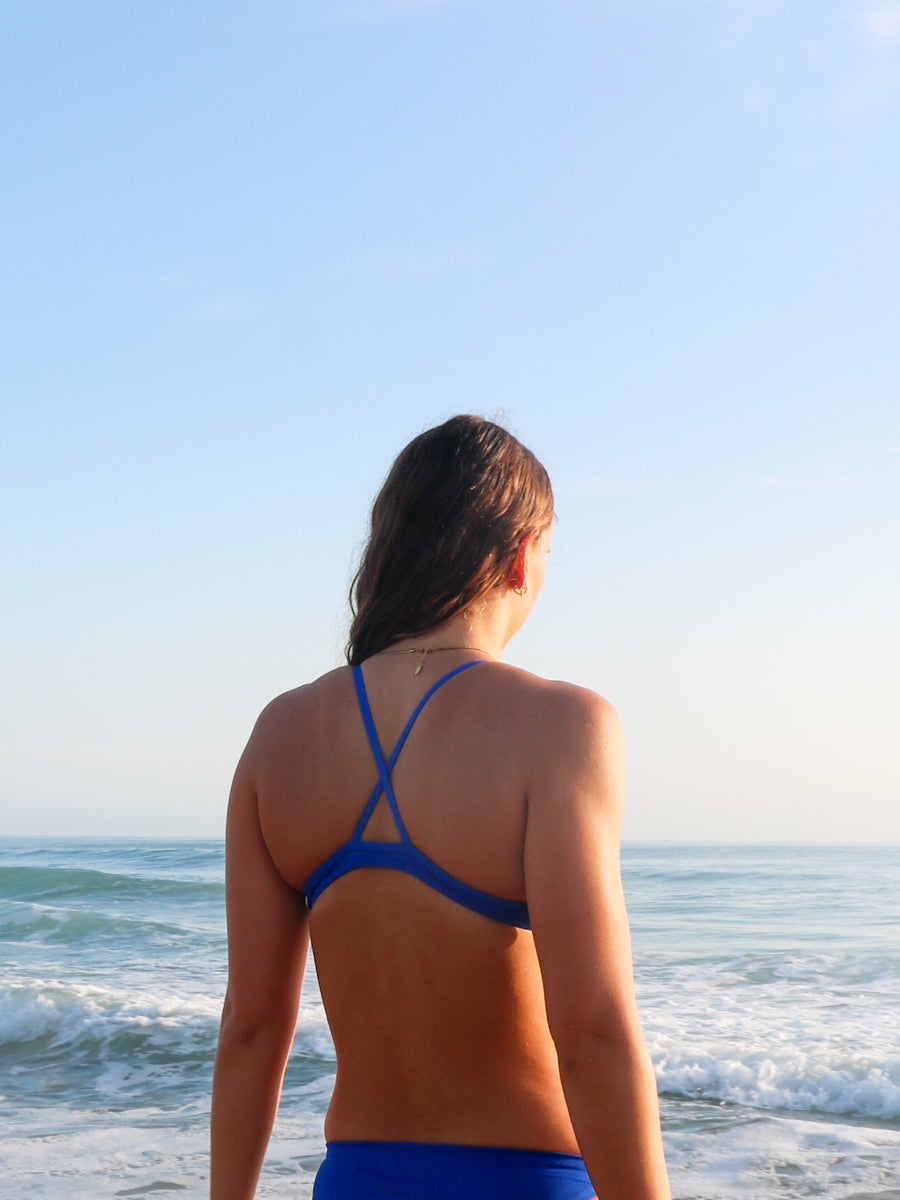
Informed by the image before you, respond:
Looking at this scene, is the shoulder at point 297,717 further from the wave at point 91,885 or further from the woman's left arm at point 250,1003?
the wave at point 91,885

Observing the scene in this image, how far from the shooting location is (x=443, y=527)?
1509mm

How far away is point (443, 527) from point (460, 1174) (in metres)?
0.77

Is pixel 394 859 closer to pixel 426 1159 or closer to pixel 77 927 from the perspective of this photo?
pixel 426 1159

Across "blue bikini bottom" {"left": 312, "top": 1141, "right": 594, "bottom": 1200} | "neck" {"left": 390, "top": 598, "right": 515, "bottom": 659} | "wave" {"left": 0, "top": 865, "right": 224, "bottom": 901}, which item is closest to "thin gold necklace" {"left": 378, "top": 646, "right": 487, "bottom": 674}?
"neck" {"left": 390, "top": 598, "right": 515, "bottom": 659}

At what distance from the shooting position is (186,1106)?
6.27 m

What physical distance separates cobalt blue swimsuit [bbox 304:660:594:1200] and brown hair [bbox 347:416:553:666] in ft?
0.38

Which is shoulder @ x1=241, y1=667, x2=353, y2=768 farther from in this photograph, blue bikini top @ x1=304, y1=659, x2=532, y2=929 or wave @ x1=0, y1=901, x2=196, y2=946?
wave @ x1=0, y1=901, x2=196, y2=946

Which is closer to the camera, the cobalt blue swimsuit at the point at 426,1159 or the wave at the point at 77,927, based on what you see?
the cobalt blue swimsuit at the point at 426,1159

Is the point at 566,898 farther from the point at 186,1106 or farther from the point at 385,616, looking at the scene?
the point at 186,1106

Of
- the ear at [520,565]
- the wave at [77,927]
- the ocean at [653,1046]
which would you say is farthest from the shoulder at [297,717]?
the wave at [77,927]

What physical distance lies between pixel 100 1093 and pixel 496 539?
623cm

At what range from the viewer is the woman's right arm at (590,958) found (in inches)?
47.7

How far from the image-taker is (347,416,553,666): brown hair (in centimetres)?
150

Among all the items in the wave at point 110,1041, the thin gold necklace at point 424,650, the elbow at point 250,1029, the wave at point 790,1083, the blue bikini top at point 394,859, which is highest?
the thin gold necklace at point 424,650
